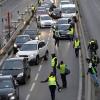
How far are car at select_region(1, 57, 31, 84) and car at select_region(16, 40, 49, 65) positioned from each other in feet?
18.9

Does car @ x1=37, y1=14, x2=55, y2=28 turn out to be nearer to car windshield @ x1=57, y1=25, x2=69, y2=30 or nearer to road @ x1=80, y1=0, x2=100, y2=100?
road @ x1=80, y1=0, x2=100, y2=100

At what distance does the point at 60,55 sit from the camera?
42.4 m

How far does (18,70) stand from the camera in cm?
3095

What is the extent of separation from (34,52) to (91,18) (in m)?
30.8

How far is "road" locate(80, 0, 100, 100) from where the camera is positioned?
5203 centimetres

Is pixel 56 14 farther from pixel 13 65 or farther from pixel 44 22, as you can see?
pixel 13 65

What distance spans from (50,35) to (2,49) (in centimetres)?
1266

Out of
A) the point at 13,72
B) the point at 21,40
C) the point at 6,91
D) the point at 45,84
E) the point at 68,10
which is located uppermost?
the point at 6,91

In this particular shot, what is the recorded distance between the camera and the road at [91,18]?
5203 centimetres

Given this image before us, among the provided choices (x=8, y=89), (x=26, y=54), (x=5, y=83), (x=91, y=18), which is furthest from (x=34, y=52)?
(x=91, y=18)

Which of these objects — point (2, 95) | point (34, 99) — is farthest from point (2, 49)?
point (2, 95)

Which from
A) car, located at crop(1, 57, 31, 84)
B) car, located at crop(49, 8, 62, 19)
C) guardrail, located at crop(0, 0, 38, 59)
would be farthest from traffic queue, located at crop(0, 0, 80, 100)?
guardrail, located at crop(0, 0, 38, 59)

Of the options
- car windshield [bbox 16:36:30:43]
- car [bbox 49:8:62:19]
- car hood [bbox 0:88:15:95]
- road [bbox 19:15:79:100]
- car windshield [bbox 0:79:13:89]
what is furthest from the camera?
car [bbox 49:8:62:19]

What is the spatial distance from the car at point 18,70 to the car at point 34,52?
5.76 m
